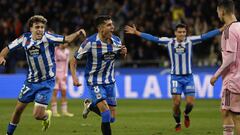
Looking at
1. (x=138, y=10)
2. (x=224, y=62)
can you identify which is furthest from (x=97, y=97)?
(x=138, y=10)

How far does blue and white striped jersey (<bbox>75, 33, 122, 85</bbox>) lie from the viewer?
1205 cm

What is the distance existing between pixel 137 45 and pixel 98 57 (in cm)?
1686

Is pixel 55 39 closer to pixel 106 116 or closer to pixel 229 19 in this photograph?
pixel 106 116

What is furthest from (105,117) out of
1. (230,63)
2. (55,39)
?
(230,63)

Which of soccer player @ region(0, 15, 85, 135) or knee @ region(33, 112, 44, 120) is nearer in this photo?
soccer player @ region(0, 15, 85, 135)

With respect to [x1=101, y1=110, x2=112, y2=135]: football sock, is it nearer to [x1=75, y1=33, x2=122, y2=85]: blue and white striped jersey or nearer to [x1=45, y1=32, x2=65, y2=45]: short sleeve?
[x1=75, y1=33, x2=122, y2=85]: blue and white striped jersey

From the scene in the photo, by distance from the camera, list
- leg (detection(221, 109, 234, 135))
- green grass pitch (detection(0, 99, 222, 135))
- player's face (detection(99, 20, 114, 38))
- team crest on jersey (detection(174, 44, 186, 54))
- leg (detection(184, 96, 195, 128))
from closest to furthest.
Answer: leg (detection(221, 109, 234, 135)) < player's face (detection(99, 20, 114, 38)) < green grass pitch (detection(0, 99, 222, 135)) < leg (detection(184, 96, 195, 128)) < team crest on jersey (detection(174, 44, 186, 54))

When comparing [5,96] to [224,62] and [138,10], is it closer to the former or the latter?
[138,10]

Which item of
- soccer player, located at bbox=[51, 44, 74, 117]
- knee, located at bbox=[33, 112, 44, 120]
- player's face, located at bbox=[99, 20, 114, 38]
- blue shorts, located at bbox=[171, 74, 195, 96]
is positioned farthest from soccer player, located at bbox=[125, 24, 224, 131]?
soccer player, located at bbox=[51, 44, 74, 117]

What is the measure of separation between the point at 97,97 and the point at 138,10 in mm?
18471

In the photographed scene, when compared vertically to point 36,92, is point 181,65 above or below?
above

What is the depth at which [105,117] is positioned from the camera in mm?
11531

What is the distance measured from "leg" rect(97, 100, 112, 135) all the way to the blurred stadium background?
28.5 ft

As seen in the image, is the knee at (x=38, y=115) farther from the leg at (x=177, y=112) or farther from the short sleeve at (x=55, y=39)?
the leg at (x=177, y=112)
